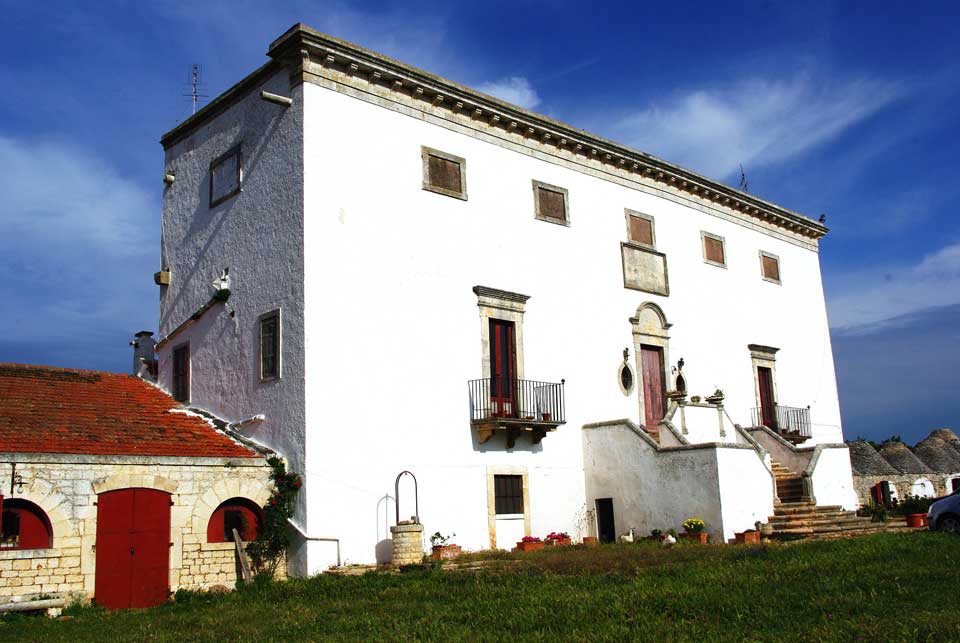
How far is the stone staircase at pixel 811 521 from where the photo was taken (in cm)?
1945

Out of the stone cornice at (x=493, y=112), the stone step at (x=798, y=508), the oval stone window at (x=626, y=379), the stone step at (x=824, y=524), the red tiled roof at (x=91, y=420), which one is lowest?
Result: the stone step at (x=824, y=524)

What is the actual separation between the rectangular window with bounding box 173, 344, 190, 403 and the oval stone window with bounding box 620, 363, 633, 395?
10.5 metres

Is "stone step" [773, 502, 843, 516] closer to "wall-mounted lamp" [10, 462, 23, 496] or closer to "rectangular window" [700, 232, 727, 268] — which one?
"rectangular window" [700, 232, 727, 268]

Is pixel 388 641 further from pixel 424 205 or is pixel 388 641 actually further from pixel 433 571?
pixel 424 205

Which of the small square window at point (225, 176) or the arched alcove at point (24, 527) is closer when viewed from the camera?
the arched alcove at point (24, 527)

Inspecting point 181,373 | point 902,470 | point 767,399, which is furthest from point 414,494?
point 902,470

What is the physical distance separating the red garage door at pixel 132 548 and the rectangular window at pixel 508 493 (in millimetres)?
6937

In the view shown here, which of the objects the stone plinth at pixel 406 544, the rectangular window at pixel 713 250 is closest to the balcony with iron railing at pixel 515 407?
the stone plinth at pixel 406 544

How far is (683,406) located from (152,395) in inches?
485

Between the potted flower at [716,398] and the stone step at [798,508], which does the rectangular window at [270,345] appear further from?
the stone step at [798,508]

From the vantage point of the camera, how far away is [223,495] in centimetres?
1630

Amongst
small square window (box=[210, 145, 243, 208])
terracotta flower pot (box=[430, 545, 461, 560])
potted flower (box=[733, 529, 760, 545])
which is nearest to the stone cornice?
small square window (box=[210, 145, 243, 208])

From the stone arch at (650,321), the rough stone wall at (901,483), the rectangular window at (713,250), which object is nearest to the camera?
the stone arch at (650,321)

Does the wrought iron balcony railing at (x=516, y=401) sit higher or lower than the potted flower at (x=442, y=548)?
higher
